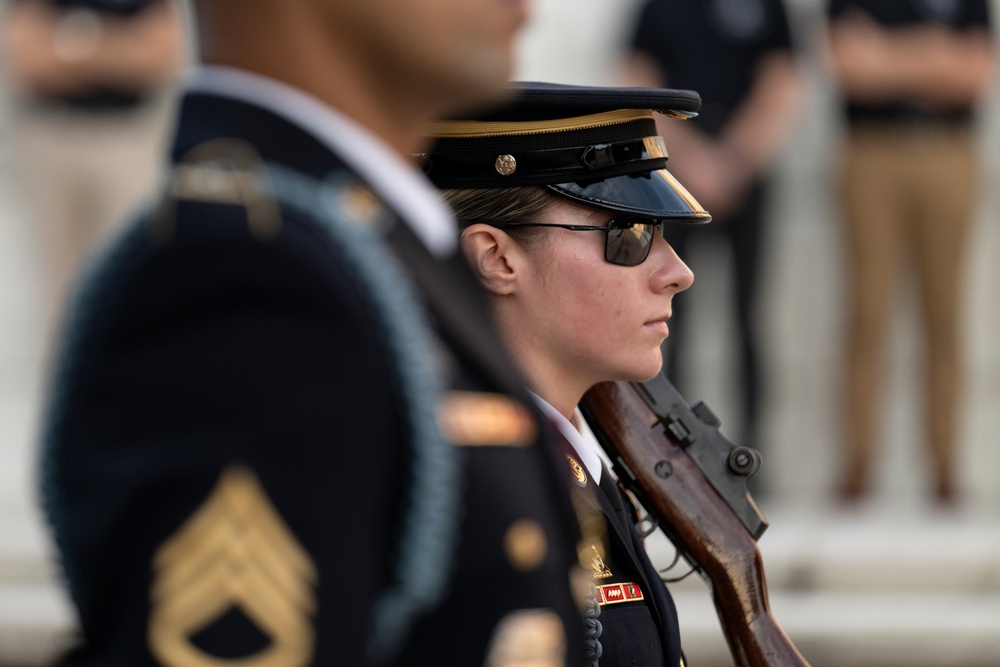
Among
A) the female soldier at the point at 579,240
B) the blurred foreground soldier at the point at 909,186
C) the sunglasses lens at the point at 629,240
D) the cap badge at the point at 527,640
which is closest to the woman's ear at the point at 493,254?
the female soldier at the point at 579,240

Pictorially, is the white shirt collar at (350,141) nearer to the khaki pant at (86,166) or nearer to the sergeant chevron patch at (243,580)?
the sergeant chevron patch at (243,580)

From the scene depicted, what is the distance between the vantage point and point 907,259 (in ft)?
21.3

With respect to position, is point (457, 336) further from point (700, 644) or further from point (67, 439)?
point (700, 644)

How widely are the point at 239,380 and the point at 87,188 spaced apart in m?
5.58

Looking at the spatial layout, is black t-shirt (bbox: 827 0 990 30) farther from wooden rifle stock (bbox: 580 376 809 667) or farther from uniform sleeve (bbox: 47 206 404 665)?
uniform sleeve (bbox: 47 206 404 665)

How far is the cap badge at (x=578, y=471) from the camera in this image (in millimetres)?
1960

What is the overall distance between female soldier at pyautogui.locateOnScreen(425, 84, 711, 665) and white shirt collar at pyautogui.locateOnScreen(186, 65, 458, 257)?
96 centimetres

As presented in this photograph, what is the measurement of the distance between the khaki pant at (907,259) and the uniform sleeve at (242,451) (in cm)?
547

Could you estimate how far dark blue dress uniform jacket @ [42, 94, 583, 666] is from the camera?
36.6 inches

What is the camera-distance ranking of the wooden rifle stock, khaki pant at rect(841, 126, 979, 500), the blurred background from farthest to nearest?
1. khaki pant at rect(841, 126, 979, 500)
2. the blurred background
3. the wooden rifle stock

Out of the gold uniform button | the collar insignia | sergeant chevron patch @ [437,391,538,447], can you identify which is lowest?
the gold uniform button

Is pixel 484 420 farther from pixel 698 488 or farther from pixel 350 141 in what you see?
pixel 698 488

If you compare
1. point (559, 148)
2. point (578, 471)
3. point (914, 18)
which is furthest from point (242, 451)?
point (914, 18)

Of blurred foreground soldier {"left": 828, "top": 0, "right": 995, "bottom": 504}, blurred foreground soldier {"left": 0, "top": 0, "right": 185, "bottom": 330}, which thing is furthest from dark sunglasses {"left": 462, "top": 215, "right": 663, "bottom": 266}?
blurred foreground soldier {"left": 0, "top": 0, "right": 185, "bottom": 330}
